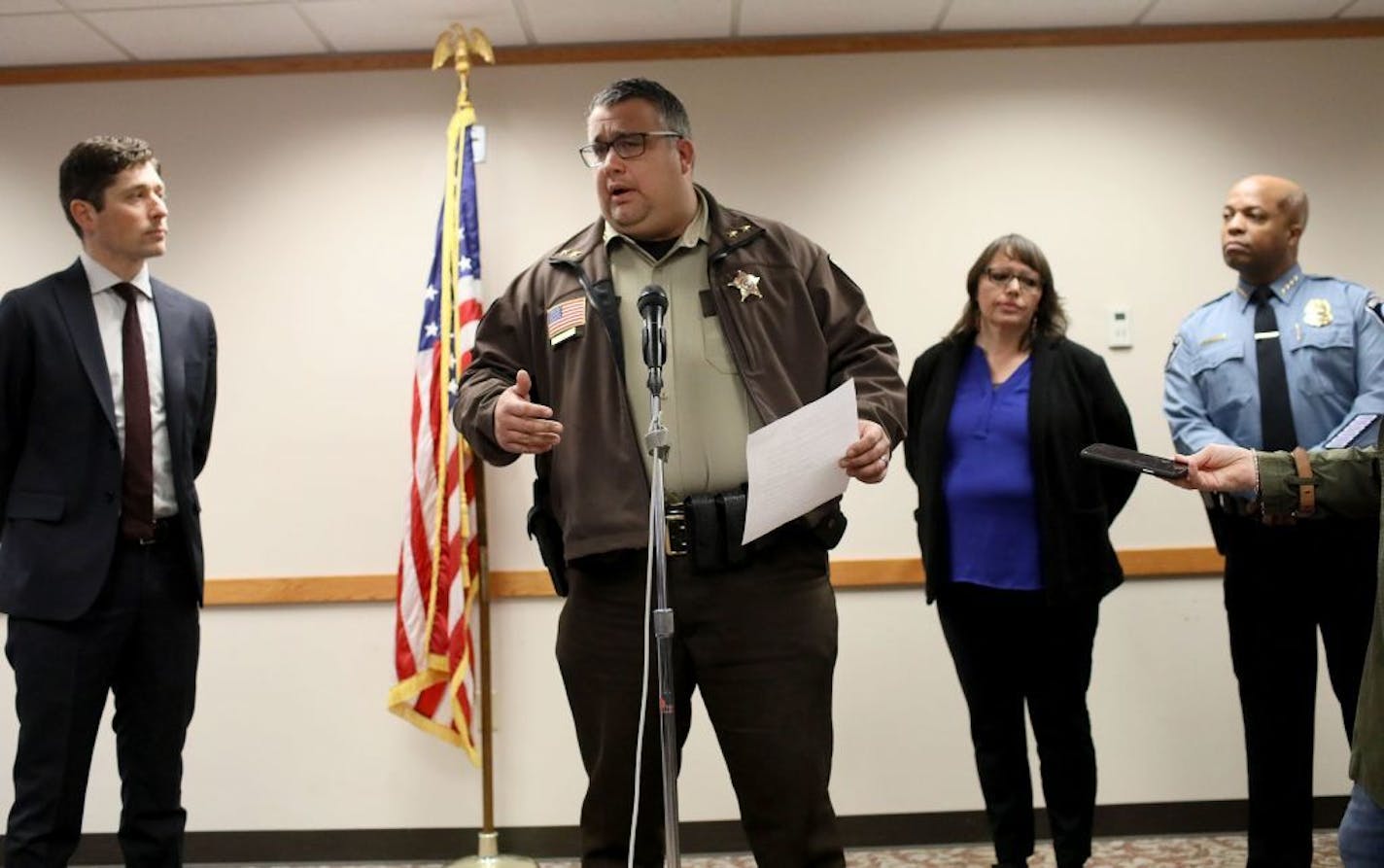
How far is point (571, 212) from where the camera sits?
13.4 ft

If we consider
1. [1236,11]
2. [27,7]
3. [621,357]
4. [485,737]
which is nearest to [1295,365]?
[1236,11]

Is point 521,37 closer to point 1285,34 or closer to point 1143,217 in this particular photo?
point 1143,217

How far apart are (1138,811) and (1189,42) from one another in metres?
2.57

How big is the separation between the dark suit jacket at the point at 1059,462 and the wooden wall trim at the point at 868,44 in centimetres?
137

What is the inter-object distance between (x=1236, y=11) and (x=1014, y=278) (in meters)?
1.61

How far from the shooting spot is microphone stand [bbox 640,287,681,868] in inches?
70.2

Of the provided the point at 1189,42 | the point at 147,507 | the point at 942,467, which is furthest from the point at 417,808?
the point at 1189,42

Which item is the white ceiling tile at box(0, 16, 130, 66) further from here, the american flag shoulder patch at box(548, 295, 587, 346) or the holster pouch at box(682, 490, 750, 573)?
the holster pouch at box(682, 490, 750, 573)

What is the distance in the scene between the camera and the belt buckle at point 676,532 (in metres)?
2.04

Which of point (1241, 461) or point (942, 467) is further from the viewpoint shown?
point (942, 467)

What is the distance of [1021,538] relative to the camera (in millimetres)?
2975

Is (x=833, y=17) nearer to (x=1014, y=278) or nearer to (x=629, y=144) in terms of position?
(x=1014, y=278)

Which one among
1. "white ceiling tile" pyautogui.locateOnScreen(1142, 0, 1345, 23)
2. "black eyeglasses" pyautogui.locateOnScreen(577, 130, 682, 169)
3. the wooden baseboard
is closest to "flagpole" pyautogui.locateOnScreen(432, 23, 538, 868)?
the wooden baseboard

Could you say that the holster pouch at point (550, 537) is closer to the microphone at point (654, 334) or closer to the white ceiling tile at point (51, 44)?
the microphone at point (654, 334)
